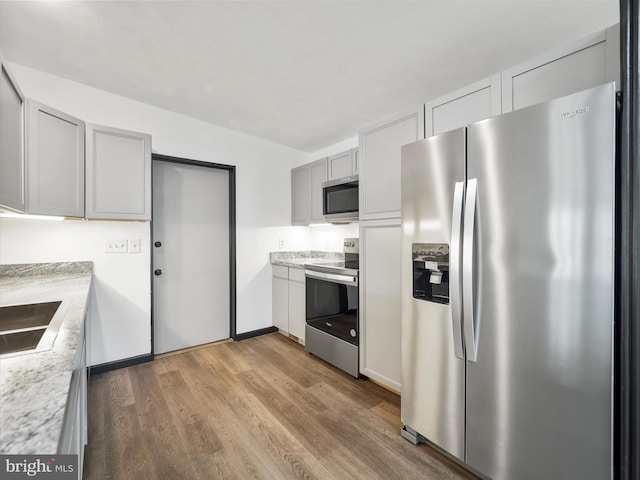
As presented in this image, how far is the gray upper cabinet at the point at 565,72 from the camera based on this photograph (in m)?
1.28

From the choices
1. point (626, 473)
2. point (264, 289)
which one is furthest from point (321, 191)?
point (626, 473)

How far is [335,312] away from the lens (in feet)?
8.79

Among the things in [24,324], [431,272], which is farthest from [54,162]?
[431,272]

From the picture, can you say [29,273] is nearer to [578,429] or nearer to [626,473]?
[578,429]

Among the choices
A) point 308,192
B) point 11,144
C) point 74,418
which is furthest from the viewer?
point 308,192

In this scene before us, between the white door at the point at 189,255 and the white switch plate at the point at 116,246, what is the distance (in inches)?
12.1

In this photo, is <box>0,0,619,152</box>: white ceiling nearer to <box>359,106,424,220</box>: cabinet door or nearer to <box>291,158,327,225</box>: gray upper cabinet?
<box>359,106,424,220</box>: cabinet door

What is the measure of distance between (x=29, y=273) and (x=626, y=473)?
365 cm

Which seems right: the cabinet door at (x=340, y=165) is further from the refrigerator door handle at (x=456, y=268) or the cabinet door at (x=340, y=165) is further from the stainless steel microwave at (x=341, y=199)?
the refrigerator door handle at (x=456, y=268)

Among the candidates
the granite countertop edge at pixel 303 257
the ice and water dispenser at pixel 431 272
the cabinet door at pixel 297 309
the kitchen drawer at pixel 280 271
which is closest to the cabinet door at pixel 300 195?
the granite countertop edge at pixel 303 257

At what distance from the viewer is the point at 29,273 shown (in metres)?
2.23

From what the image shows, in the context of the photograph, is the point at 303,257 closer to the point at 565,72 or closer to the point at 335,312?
the point at 335,312

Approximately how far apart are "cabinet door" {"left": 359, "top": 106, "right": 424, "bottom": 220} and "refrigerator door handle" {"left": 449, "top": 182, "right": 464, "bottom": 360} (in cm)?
66

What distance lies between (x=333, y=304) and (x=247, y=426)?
119 centimetres
